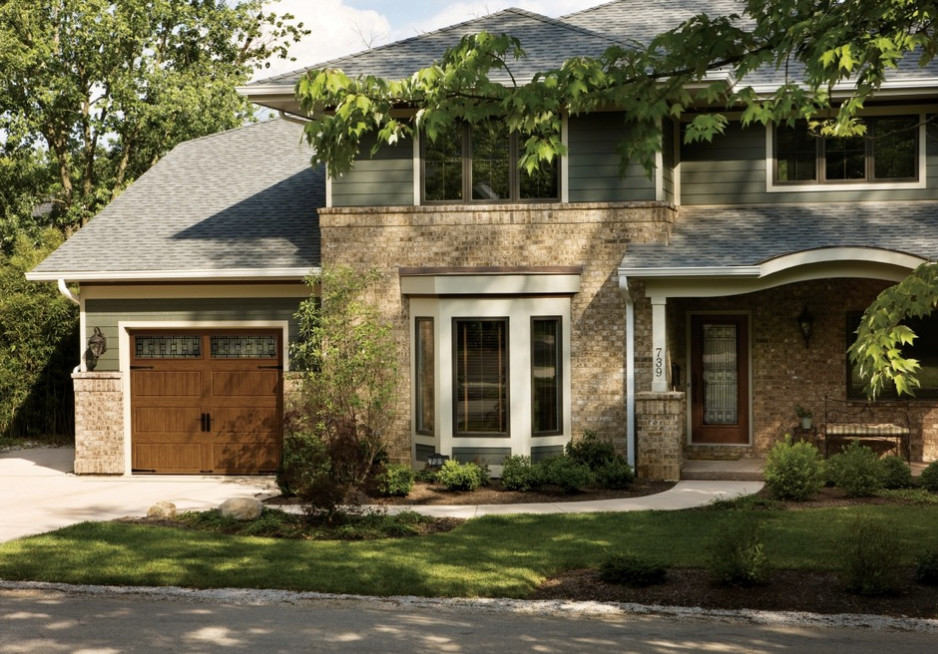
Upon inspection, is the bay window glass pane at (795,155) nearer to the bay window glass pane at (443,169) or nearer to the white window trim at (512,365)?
the white window trim at (512,365)

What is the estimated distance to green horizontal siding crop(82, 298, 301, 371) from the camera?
17469 millimetres

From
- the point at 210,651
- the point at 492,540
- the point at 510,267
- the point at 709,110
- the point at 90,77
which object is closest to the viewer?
the point at 210,651

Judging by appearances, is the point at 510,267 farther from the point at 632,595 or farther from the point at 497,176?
the point at 632,595

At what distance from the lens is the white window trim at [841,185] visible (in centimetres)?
1714

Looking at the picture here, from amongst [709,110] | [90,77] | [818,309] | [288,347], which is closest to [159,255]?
[288,347]

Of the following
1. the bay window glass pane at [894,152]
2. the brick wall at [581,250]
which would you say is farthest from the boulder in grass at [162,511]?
the bay window glass pane at [894,152]

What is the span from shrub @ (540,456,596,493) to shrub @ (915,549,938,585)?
5.72m

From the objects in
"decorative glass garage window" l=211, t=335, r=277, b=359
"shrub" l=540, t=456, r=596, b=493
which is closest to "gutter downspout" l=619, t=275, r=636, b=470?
"shrub" l=540, t=456, r=596, b=493

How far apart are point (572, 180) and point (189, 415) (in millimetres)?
6867

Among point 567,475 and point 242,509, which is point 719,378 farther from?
point 242,509

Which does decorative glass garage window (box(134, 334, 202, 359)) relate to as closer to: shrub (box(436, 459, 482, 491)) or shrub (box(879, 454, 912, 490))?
shrub (box(436, 459, 482, 491))

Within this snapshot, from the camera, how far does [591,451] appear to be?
1565cm

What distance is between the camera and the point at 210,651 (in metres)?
7.84

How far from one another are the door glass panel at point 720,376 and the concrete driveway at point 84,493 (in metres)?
6.80
